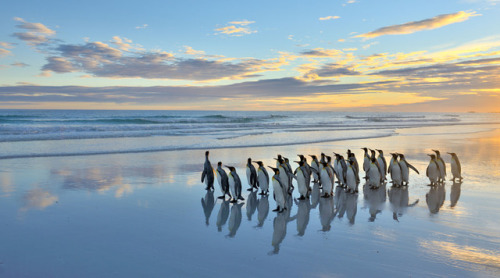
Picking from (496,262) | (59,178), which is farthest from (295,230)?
(59,178)

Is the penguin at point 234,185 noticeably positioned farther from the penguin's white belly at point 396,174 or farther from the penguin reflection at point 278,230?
the penguin's white belly at point 396,174

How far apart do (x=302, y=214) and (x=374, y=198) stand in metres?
1.99

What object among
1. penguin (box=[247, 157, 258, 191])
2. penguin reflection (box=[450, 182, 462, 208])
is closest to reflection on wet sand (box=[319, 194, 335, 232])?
penguin (box=[247, 157, 258, 191])

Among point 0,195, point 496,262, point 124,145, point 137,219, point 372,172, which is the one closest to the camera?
point 496,262

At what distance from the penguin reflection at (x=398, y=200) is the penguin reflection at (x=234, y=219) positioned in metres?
2.54

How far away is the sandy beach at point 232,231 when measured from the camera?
420cm

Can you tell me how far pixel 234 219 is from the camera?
606 cm

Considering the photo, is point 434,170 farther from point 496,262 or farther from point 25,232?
point 25,232

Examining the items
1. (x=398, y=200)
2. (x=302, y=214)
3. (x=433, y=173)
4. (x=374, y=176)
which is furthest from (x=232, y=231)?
(x=433, y=173)

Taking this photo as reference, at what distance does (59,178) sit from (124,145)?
24.3 ft

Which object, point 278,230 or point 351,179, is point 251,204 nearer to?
point 278,230

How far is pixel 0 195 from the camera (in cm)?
733

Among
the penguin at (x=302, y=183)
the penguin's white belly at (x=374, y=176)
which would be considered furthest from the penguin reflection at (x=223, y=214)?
the penguin's white belly at (x=374, y=176)

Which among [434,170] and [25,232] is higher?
[434,170]
